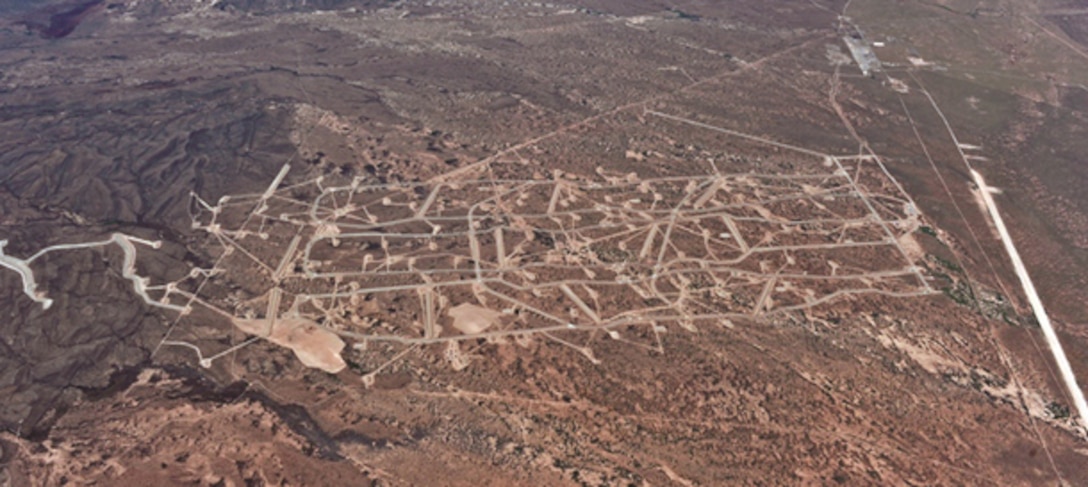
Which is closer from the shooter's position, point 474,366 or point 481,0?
point 474,366

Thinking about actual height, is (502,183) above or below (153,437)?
above

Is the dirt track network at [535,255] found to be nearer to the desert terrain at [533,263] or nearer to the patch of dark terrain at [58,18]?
the desert terrain at [533,263]

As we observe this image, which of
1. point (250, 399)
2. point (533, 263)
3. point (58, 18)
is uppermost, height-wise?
point (58, 18)

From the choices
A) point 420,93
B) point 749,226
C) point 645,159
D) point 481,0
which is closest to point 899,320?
→ point 749,226

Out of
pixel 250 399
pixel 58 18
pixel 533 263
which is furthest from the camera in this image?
pixel 58 18

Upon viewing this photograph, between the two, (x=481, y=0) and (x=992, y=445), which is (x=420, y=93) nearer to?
(x=481, y=0)

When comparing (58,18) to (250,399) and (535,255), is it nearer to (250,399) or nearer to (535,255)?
(250,399)

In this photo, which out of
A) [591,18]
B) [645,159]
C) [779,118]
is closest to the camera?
[645,159]

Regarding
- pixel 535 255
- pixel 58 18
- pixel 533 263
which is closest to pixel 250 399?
pixel 533 263

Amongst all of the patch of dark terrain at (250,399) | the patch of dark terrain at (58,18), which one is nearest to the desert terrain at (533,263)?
the patch of dark terrain at (250,399)
